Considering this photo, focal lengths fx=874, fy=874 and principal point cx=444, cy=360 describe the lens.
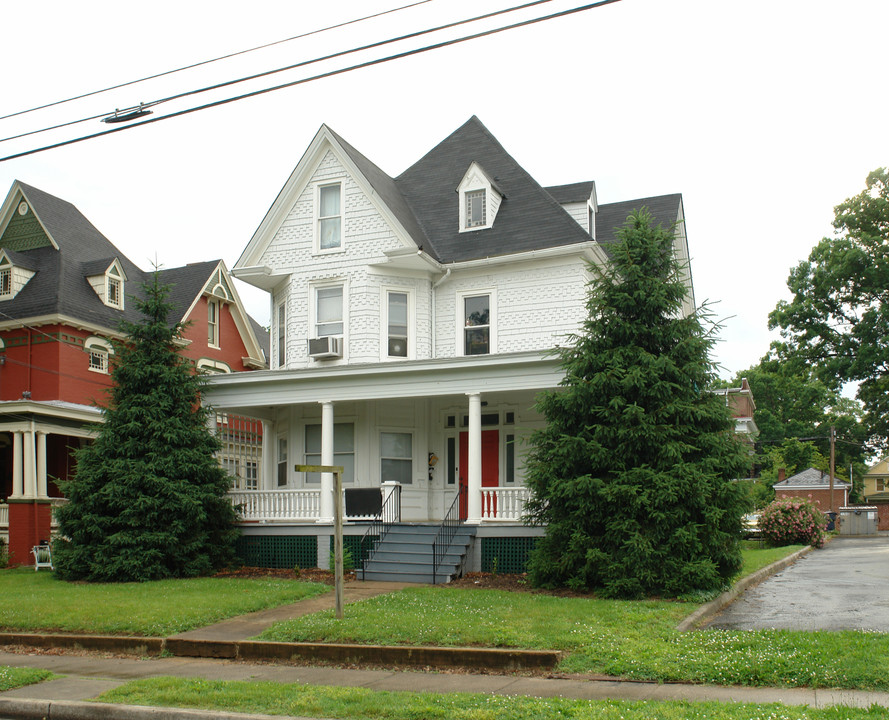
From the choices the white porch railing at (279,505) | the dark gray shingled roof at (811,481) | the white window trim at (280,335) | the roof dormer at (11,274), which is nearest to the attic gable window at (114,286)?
the roof dormer at (11,274)

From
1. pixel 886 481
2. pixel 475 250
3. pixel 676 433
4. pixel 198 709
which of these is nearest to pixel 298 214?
pixel 475 250

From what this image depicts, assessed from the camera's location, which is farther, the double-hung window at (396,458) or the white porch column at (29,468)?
the white porch column at (29,468)

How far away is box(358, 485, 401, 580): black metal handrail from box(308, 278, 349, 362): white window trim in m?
4.41

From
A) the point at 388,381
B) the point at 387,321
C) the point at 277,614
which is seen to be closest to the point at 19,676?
the point at 277,614

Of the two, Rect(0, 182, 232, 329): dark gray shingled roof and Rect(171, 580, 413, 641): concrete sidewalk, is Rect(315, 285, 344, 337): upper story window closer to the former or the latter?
Rect(0, 182, 232, 329): dark gray shingled roof

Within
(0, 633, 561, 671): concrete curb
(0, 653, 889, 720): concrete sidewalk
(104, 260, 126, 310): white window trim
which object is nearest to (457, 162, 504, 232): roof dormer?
(104, 260, 126, 310): white window trim

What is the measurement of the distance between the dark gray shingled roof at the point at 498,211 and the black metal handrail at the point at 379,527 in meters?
6.53

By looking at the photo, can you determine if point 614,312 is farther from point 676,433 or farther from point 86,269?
point 86,269

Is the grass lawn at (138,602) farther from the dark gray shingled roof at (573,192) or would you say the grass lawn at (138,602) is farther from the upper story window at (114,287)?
the upper story window at (114,287)

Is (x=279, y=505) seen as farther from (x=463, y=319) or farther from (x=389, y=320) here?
(x=463, y=319)

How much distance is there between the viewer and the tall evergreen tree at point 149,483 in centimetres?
1728

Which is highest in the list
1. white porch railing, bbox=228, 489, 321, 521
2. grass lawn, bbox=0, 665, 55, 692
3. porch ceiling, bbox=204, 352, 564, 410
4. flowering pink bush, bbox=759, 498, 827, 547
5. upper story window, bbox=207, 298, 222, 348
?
upper story window, bbox=207, 298, 222, 348

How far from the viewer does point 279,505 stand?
19.6 meters

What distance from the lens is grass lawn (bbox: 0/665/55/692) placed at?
366 inches
